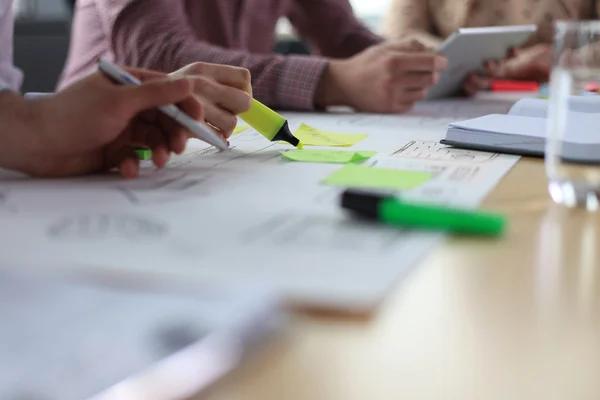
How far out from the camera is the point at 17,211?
0.50 meters

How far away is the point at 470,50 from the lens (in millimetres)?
1334

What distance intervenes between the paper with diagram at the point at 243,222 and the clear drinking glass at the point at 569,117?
59 millimetres

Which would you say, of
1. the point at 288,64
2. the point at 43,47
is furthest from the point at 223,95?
the point at 43,47

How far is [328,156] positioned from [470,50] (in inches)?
28.3

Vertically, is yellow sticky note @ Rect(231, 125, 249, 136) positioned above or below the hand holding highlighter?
below

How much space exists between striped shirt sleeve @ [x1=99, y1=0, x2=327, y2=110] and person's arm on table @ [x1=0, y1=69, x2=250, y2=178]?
45cm

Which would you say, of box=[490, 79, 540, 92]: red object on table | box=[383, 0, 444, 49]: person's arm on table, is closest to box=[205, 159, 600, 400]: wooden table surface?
box=[490, 79, 540, 92]: red object on table

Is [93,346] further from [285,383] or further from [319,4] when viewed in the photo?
[319,4]

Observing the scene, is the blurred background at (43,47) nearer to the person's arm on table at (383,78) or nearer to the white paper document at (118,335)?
the person's arm on table at (383,78)

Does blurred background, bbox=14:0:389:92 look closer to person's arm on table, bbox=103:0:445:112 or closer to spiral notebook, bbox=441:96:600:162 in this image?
person's arm on table, bbox=103:0:445:112

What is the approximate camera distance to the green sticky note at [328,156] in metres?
0.70

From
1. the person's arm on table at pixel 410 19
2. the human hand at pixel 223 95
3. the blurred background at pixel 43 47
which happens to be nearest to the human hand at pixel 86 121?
the human hand at pixel 223 95

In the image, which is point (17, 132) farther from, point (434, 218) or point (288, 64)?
point (288, 64)

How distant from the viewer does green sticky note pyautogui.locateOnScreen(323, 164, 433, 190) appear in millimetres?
582
